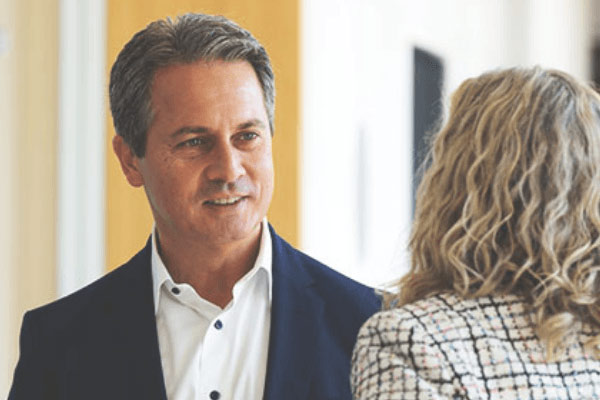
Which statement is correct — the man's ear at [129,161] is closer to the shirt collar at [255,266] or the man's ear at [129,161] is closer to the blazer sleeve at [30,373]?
the shirt collar at [255,266]

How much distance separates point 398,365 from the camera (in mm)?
1459

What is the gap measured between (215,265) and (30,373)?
357mm

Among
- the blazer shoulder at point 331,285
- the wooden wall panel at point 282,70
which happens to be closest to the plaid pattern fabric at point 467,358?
the blazer shoulder at point 331,285

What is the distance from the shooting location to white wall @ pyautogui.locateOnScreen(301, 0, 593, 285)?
12.5 feet

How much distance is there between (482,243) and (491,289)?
2.5 inches

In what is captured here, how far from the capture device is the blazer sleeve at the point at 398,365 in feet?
4.72

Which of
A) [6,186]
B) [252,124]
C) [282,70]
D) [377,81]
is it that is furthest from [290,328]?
[377,81]

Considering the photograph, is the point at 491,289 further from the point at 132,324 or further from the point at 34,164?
the point at 34,164

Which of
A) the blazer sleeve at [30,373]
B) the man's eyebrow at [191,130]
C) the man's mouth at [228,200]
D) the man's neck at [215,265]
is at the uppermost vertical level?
the man's eyebrow at [191,130]

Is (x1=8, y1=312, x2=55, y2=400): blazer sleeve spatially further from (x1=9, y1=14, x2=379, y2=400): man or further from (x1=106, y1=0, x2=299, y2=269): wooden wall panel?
(x1=106, y1=0, x2=299, y2=269): wooden wall panel

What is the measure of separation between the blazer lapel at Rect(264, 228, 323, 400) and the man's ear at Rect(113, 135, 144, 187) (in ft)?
0.90

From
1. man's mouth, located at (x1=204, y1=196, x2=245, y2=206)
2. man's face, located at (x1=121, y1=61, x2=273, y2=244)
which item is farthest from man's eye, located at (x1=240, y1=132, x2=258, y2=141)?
man's mouth, located at (x1=204, y1=196, x2=245, y2=206)

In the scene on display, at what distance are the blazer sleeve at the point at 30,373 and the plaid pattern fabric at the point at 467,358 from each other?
60 centimetres

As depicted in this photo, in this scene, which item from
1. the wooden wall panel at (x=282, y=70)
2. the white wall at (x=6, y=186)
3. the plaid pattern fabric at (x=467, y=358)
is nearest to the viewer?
the plaid pattern fabric at (x=467, y=358)
